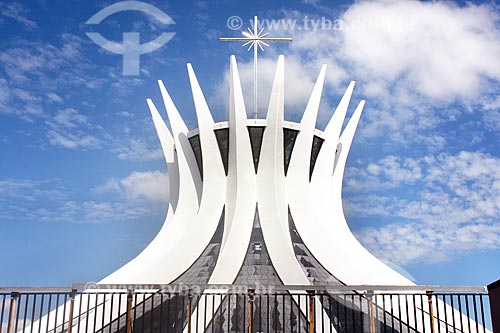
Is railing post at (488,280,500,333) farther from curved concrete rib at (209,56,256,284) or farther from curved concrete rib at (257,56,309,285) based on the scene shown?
curved concrete rib at (209,56,256,284)

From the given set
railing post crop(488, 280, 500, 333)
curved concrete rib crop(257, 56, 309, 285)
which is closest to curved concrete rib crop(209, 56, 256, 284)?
curved concrete rib crop(257, 56, 309, 285)

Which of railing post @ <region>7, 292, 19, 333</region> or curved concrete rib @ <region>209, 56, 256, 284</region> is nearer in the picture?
railing post @ <region>7, 292, 19, 333</region>

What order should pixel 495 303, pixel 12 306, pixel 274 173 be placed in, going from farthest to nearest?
pixel 274 173
pixel 12 306
pixel 495 303

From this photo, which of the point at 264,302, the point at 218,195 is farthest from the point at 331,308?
the point at 218,195

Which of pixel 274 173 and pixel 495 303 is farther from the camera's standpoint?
pixel 274 173

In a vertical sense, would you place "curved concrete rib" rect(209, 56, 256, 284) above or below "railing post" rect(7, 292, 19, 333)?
above

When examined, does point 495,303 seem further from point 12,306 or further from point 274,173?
point 274,173

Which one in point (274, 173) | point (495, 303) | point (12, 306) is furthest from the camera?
point (274, 173)

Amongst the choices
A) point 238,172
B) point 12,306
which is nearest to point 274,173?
point 238,172

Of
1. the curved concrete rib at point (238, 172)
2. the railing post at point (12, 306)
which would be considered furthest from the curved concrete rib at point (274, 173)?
the railing post at point (12, 306)

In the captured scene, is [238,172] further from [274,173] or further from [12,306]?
[12,306]

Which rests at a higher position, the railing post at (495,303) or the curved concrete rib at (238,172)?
the curved concrete rib at (238,172)

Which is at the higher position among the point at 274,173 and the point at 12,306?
the point at 274,173

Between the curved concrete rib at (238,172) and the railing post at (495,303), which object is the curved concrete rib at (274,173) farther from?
the railing post at (495,303)
